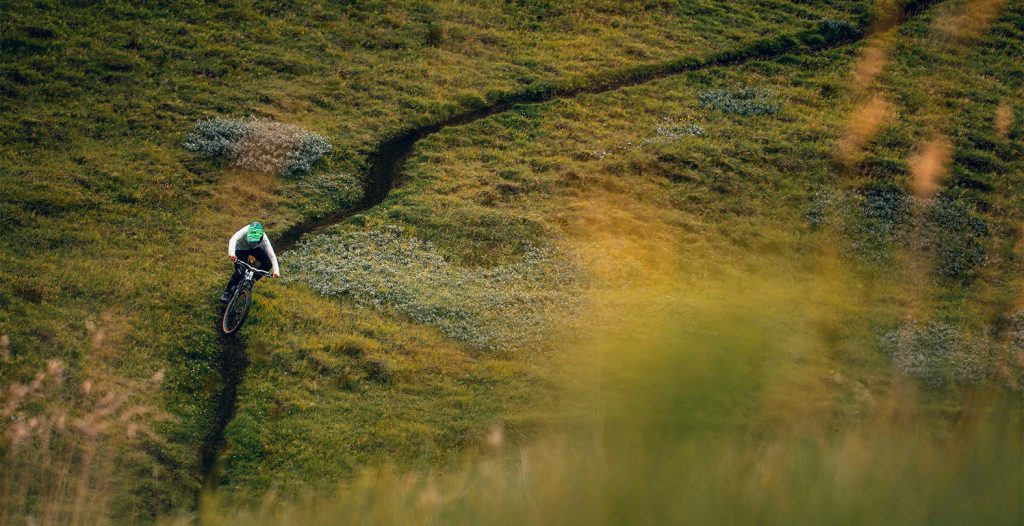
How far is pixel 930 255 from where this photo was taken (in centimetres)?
3145

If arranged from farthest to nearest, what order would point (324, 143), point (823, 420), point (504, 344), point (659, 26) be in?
point (659, 26)
point (324, 143)
point (504, 344)
point (823, 420)

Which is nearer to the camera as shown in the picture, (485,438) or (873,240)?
(485,438)

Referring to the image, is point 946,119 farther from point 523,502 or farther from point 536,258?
point 523,502

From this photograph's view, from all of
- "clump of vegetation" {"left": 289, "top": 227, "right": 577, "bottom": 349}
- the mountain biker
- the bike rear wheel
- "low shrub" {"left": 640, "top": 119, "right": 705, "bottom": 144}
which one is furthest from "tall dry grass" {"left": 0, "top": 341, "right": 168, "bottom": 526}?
"low shrub" {"left": 640, "top": 119, "right": 705, "bottom": 144}

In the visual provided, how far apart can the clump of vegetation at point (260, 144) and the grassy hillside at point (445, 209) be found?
2.22ft

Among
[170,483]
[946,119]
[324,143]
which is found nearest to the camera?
[170,483]

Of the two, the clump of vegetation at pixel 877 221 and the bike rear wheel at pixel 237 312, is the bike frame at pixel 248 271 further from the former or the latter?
the clump of vegetation at pixel 877 221

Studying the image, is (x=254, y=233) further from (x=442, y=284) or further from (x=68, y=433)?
(x=442, y=284)

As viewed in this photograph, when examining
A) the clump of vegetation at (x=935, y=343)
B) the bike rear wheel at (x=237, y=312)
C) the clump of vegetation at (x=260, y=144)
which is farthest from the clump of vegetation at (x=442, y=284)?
the clump of vegetation at (x=935, y=343)

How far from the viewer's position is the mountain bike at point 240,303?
23609 mm

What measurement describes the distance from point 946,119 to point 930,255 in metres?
13.6

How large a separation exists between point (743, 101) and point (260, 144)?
23782 mm

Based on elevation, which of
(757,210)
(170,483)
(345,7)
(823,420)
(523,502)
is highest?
(823,420)

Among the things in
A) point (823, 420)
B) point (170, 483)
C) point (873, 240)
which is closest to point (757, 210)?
point (873, 240)
